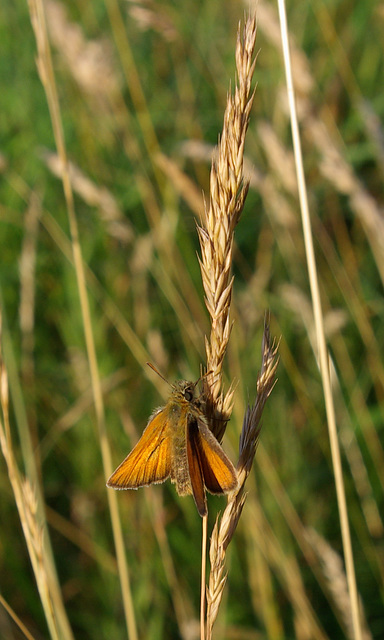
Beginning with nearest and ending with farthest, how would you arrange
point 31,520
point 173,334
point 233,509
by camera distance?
point 233,509 → point 31,520 → point 173,334

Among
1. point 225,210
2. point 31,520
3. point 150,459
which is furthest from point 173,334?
point 225,210

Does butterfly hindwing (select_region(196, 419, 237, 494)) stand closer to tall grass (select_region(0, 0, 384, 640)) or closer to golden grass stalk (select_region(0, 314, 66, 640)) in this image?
golden grass stalk (select_region(0, 314, 66, 640))

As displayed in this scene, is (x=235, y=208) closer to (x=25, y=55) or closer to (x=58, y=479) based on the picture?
(x=58, y=479)

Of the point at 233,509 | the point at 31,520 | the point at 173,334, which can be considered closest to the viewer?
the point at 233,509

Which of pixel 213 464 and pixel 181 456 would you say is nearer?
pixel 213 464

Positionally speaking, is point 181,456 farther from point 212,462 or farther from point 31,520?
point 31,520
